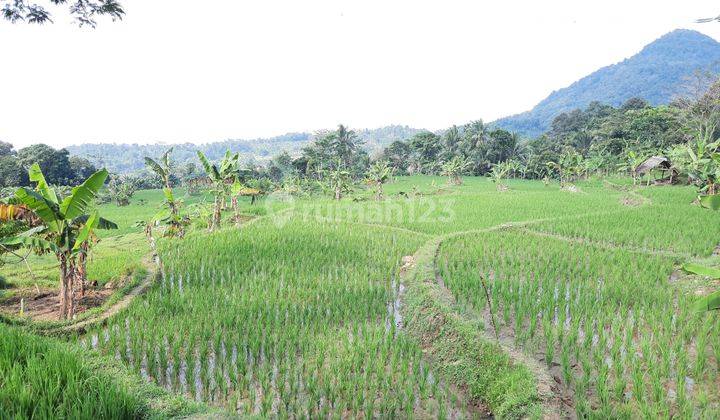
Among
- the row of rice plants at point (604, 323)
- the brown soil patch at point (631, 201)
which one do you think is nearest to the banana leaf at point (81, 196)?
the row of rice plants at point (604, 323)

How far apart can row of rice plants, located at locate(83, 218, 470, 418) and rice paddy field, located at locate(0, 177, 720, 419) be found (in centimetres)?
2

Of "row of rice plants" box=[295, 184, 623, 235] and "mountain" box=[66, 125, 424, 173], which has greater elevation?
"mountain" box=[66, 125, 424, 173]

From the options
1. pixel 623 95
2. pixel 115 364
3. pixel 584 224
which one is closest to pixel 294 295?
pixel 115 364

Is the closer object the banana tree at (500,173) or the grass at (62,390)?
the grass at (62,390)

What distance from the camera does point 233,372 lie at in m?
3.40

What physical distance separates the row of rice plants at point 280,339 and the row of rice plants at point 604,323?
3.73 feet

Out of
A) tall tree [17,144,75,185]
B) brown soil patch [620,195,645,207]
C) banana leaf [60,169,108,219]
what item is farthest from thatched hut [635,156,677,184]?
tall tree [17,144,75,185]

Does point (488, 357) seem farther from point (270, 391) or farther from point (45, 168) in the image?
point (45, 168)

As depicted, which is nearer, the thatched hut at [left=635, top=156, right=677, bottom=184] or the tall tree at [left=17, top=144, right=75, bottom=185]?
the thatched hut at [left=635, top=156, right=677, bottom=184]

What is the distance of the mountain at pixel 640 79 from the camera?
362ft

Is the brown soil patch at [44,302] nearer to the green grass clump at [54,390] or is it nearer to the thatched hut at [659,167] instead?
the green grass clump at [54,390]

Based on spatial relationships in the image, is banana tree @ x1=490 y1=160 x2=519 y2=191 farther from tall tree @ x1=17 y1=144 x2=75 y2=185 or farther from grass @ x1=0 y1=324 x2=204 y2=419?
tall tree @ x1=17 y1=144 x2=75 y2=185

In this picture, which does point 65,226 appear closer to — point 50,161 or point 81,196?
point 81,196

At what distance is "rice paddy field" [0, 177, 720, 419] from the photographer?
3.05 metres
